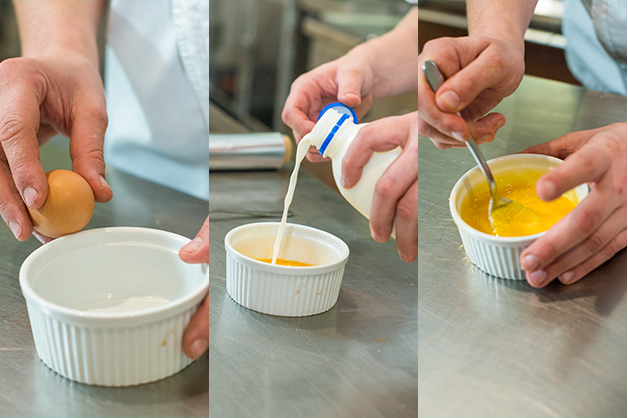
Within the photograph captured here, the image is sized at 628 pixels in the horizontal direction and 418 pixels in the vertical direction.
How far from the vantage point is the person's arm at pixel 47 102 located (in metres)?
0.46

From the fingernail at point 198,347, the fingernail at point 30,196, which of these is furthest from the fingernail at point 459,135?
the fingernail at point 30,196

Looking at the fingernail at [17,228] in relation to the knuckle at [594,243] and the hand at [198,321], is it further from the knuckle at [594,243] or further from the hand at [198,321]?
the knuckle at [594,243]

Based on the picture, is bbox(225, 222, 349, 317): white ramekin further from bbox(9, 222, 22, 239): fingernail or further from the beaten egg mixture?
bbox(9, 222, 22, 239): fingernail

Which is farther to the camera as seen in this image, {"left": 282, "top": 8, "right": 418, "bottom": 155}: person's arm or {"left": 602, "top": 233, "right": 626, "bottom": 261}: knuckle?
{"left": 282, "top": 8, "right": 418, "bottom": 155}: person's arm

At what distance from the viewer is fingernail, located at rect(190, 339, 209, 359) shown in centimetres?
35

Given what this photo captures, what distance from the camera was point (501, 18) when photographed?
46 centimetres

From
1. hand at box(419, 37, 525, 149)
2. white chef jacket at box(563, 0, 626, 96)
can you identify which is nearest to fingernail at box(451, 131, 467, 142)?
hand at box(419, 37, 525, 149)

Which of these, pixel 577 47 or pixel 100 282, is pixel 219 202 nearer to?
pixel 100 282

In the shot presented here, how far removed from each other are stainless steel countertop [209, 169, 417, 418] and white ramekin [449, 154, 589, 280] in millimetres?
58

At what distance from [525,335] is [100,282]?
0.31 metres

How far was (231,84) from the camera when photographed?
7.31 feet

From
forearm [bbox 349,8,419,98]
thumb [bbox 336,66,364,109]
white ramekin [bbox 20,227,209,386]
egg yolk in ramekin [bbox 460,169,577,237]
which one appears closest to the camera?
white ramekin [bbox 20,227,209,386]

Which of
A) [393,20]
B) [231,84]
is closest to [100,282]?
[393,20]

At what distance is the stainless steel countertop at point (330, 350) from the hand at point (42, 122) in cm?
14
